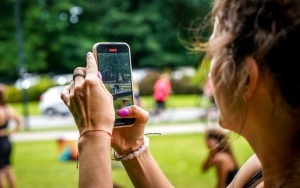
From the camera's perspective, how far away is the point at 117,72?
1.25 m

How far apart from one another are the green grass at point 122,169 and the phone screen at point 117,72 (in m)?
4.80

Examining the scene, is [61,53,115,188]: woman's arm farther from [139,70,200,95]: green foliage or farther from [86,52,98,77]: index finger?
[139,70,200,95]: green foliage

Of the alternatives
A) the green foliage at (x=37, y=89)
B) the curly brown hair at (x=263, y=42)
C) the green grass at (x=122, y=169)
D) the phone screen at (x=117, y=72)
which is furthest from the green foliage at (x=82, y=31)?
the curly brown hair at (x=263, y=42)

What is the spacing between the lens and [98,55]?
1252mm

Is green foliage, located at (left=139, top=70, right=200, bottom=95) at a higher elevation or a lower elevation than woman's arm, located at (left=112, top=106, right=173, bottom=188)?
lower

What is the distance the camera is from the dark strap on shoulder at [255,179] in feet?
3.65

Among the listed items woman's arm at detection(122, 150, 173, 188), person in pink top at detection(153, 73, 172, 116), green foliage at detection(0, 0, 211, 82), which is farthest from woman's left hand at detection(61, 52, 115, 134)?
green foliage at detection(0, 0, 211, 82)

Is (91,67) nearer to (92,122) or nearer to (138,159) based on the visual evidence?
(92,122)

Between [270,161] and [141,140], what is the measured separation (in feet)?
1.28

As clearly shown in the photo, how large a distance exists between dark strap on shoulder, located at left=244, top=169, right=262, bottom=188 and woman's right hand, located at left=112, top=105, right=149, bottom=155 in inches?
12.0

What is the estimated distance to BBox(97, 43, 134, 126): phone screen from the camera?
122 centimetres

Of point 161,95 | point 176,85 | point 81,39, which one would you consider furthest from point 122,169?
point 81,39

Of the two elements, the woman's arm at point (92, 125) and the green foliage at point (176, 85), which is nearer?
the woman's arm at point (92, 125)

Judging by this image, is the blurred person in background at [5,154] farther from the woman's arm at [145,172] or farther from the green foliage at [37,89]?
the green foliage at [37,89]
